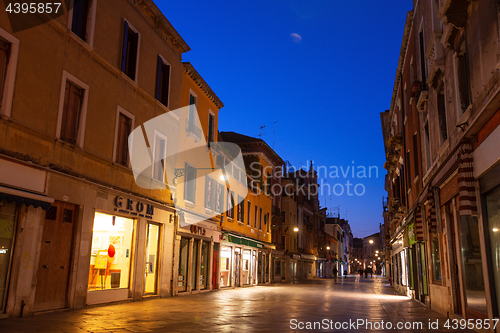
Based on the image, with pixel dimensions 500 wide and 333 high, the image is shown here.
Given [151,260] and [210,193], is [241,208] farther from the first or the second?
[151,260]

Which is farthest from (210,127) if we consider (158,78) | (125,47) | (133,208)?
(133,208)

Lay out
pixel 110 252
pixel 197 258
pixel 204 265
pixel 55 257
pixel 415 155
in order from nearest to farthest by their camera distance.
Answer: pixel 55 257, pixel 110 252, pixel 415 155, pixel 197 258, pixel 204 265

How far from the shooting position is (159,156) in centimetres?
1692

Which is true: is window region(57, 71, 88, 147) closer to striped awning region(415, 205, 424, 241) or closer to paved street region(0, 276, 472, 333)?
paved street region(0, 276, 472, 333)

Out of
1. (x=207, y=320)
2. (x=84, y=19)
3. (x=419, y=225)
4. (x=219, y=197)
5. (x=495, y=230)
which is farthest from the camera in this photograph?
(x=219, y=197)

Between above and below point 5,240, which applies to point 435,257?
below

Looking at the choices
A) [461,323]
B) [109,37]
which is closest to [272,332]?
[461,323]

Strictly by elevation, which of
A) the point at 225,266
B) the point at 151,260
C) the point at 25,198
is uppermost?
the point at 25,198

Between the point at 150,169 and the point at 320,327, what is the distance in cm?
933

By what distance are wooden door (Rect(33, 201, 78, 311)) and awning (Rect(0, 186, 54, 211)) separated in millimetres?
838

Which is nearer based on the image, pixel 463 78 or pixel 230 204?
pixel 463 78

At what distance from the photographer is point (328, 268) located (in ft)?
249

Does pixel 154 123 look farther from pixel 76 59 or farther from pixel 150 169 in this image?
pixel 76 59

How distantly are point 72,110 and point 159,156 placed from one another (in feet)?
17.7
